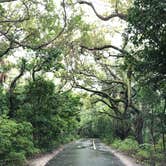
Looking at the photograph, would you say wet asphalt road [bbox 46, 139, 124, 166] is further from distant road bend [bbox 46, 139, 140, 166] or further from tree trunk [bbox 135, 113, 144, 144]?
tree trunk [bbox 135, 113, 144, 144]

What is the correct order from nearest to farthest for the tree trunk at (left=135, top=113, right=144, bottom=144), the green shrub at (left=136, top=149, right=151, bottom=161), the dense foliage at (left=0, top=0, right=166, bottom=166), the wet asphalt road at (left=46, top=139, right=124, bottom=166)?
the dense foliage at (left=0, top=0, right=166, bottom=166)
the wet asphalt road at (left=46, top=139, right=124, bottom=166)
the green shrub at (left=136, top=149, right=151, bottom=161)
the tree trunk at (left=135, top=113, right=144, bottom=144)

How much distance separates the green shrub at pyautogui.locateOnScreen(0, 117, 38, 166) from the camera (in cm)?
1310

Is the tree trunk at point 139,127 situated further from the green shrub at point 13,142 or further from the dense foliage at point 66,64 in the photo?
the green shrub at point 13,142

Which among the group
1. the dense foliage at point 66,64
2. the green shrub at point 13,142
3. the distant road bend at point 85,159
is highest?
the dense foliage at point 66,64

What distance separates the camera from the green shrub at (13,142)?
13.1 metres

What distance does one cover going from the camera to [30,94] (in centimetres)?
2216

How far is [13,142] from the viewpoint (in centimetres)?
1527

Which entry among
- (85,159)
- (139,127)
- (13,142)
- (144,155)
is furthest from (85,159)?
(139,127)

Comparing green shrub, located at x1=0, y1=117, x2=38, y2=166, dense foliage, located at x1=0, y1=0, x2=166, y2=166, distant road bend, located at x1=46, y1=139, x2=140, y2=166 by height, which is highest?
dense foliage, located at x1=0, y1=0, x2=166, y2=166

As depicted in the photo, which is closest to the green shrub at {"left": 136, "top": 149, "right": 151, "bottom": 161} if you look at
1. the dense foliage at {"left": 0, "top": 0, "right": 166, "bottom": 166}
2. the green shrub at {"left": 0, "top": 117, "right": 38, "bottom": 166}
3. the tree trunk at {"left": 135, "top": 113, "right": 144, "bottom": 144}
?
the dense foliage at {"left": 0, "top": 0, "right": 166, "bottom": 166}

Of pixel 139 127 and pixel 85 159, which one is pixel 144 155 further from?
pixel 139 127

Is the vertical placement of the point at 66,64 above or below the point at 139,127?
above

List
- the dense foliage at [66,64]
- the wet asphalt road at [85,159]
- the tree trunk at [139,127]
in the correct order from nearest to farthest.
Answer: the dense foliage at [66,64], the wet asphalt road at [85,159], the tree trunk at [139,127]

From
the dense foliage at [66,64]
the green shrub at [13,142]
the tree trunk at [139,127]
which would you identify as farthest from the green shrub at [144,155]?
the green shrub at [13,142]
